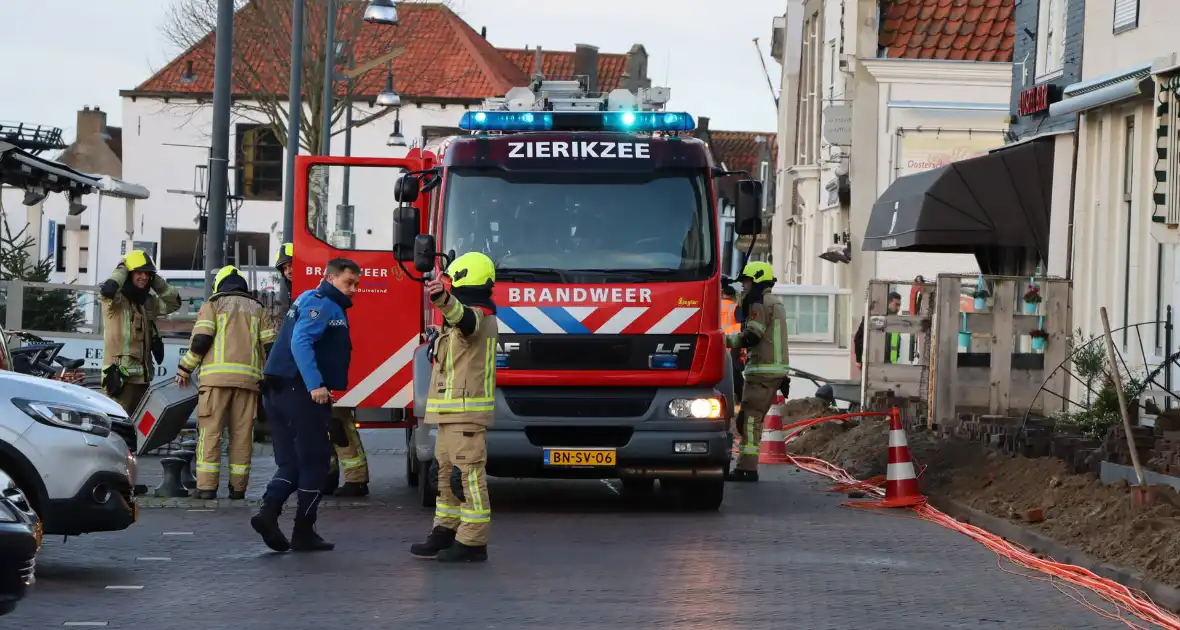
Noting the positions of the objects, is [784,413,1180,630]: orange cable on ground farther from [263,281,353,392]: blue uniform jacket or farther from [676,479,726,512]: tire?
[263,281,353,392]: blue uniform jacket

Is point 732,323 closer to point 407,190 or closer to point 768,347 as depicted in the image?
point 768,347

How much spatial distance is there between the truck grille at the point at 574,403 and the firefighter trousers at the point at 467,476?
8.54ft

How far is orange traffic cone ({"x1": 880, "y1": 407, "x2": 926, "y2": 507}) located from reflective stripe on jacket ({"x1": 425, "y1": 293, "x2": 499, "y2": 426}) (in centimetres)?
469

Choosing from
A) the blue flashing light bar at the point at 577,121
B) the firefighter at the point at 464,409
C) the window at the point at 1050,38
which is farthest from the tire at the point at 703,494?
the window at the point at 1050,38

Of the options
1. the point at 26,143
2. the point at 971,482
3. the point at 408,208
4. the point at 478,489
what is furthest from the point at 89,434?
the point at 26,143

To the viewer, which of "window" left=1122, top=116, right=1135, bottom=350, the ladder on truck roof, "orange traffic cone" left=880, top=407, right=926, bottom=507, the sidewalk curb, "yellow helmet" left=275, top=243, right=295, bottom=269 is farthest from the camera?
"window" left=1122, top=116, right=1135, bottom=350

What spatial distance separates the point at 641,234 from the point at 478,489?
356 cm

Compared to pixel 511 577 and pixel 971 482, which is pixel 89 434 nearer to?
pixel 511 577

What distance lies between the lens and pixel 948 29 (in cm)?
3569

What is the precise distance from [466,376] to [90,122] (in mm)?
65329

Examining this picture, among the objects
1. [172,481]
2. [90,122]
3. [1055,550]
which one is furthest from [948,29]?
[90,122]

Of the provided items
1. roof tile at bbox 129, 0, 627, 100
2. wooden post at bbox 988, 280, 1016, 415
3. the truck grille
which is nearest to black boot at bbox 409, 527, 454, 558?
the truck grille

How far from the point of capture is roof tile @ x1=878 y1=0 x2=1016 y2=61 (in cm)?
3519

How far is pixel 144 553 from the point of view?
11.4 meters
